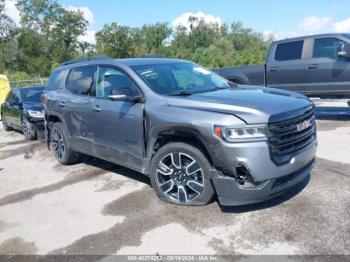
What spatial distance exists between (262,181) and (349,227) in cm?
95

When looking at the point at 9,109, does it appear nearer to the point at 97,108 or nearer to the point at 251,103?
the point at 97,108

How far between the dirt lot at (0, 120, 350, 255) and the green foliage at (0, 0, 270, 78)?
32.0 m

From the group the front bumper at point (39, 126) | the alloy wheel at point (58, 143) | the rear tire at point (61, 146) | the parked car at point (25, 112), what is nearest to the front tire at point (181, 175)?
the rear tire at point (61, 146)

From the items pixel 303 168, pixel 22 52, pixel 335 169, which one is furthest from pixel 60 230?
pixel 22 52

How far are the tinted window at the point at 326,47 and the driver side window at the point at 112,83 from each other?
235 inches

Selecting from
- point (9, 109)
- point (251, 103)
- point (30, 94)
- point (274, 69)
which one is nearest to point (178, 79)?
point (251, 103)

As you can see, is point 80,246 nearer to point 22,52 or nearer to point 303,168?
→ point 303,168

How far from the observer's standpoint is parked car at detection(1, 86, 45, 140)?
31.3ft

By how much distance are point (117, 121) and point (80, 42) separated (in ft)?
203

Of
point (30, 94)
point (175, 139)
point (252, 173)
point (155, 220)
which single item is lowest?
point (155, 220)

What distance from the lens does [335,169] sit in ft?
17.7

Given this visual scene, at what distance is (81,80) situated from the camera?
6070 millimetres

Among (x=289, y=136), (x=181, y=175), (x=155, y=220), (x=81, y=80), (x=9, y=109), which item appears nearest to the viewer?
(x=289, y=136)

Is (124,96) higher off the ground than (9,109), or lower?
higher
